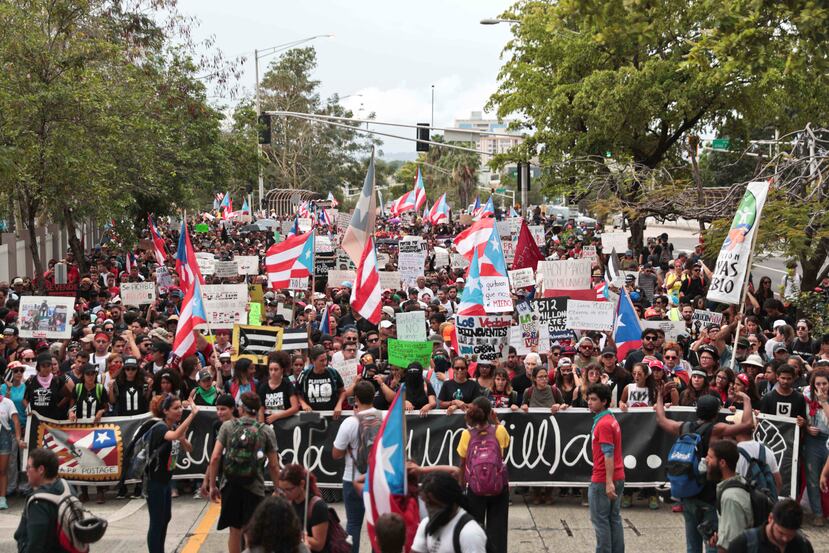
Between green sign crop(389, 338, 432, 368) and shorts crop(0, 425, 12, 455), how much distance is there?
12.5ft

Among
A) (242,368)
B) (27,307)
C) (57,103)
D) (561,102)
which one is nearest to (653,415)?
(242,368)

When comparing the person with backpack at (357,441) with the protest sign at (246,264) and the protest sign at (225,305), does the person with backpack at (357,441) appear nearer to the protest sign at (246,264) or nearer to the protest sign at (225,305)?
the protest sign at (225,305)

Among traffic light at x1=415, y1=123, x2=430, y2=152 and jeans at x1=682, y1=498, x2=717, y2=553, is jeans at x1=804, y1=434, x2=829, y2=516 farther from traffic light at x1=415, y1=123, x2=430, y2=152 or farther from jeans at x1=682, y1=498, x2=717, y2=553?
traffic light at x1=415, y1=123, x2=430, y2=152

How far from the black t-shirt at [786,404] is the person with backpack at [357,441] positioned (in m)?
3.78

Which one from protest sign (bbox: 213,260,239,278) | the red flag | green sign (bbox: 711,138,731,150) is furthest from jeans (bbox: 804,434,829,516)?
green sign (bbox: 711,138,731,150)

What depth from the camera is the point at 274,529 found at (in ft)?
18.8

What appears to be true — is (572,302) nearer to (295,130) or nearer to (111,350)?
(111,350)

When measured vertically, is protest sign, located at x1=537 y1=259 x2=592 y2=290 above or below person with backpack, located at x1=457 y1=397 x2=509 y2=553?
above

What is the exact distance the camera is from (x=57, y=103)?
22734 mm

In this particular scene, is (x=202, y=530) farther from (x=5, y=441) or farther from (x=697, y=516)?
(x=697, y=516)

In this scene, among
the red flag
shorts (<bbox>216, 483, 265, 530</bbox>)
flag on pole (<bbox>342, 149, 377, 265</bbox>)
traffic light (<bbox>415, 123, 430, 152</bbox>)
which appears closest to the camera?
shorts (<bbox>216, 483, 265, 530</bbox>)

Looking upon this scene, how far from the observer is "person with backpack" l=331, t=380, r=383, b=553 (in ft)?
27.9

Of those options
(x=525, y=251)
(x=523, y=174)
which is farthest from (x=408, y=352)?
(x=523, y=174)

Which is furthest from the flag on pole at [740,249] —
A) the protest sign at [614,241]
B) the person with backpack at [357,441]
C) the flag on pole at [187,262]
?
the protest sign at [614,241]
